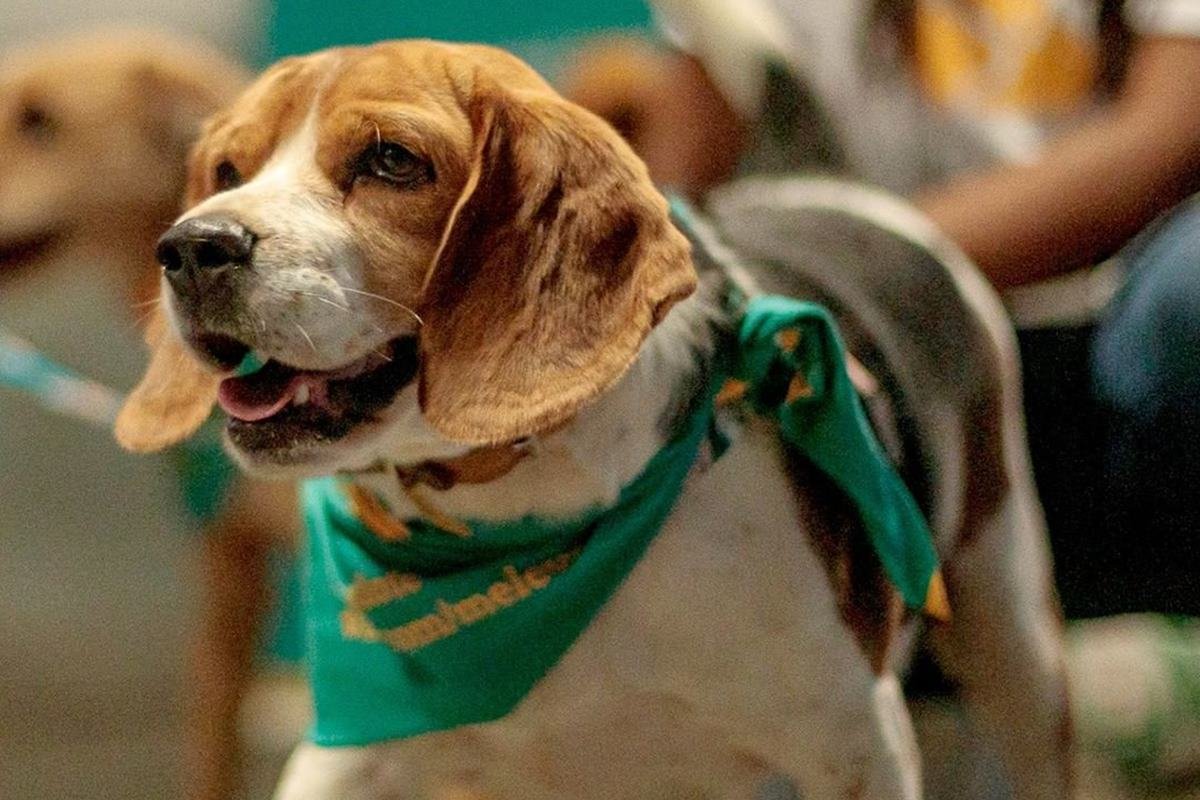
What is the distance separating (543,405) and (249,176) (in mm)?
281

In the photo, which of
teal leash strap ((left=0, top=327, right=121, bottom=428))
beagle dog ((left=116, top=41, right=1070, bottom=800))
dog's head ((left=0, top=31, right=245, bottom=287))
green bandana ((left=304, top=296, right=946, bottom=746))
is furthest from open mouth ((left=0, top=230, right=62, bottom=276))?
green bandana ((left=304, top=296, right=946, bottom=746))

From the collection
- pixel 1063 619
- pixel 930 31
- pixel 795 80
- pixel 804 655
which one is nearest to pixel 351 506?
pixel 804 655

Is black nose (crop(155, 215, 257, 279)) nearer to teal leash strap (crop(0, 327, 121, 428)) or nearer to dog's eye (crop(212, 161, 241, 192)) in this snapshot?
dog's eye (crop(212, 161, 241, 192))

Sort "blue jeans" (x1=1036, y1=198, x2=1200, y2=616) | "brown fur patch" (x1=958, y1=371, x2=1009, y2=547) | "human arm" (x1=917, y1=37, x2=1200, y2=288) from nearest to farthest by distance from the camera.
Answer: "brown fur patch" (x1=958, y1=371, x2=1009, y2=547), "blue jeans" (x1=1036, y1=198, x2=1200, y2=616), "human arm" (x1=917, y1=37, x2=1200, y2=288)

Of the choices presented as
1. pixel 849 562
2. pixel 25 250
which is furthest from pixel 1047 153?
pixel 25 250

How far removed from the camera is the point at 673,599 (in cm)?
100

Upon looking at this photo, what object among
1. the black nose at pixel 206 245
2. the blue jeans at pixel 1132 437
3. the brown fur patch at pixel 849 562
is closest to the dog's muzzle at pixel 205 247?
the black nose at pixel 206 245

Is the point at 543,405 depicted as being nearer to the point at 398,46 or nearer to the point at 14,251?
the point at 398,46

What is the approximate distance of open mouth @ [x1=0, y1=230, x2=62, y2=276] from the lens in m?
1.90

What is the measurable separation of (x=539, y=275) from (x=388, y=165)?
0.12 meters

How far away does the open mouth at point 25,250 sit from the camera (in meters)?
1.90

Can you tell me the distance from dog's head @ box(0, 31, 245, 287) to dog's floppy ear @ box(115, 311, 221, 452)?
98cm

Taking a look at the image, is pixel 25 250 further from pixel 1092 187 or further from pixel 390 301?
pixel 1092 187

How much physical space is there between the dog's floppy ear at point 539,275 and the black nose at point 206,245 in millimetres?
128
